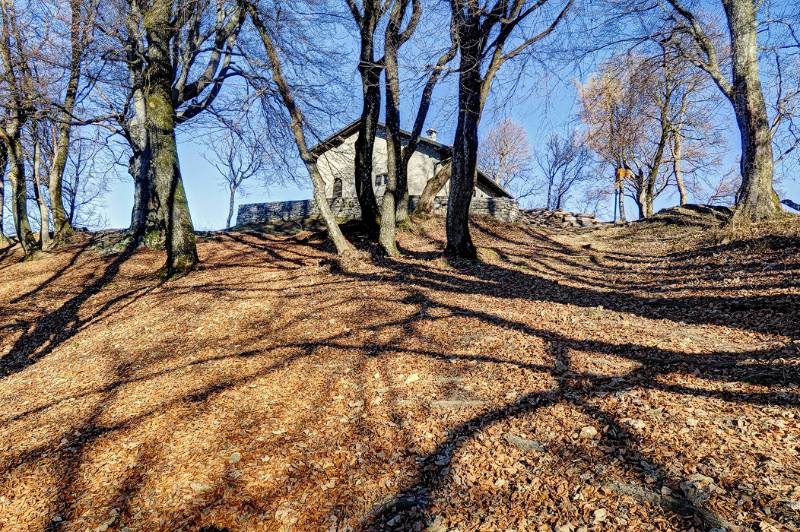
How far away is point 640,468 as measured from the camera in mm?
2508

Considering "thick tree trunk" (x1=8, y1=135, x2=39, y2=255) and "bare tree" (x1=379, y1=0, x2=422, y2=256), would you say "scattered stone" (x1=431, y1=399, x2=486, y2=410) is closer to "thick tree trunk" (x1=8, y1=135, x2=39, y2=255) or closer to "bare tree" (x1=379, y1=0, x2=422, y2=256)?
"bare tree" (x1=379, y1=0, x2=422, y2=256)

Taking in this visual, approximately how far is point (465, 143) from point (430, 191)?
23.0ft

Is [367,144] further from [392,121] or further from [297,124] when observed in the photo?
[297,124]

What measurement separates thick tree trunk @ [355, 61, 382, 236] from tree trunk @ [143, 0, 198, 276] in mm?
4735

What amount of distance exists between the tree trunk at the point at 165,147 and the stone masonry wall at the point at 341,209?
924 centimetres

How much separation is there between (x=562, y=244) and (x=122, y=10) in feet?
45.7

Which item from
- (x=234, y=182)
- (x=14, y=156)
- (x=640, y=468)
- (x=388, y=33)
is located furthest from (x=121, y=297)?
(x=234, y=182)

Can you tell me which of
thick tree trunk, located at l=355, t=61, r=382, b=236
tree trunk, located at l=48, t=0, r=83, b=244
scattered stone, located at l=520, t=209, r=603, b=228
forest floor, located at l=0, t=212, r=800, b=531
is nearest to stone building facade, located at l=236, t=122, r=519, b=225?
thick tree trunk, located at l=355, t=61, r=382, b=236

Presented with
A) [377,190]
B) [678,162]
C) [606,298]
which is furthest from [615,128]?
[606,298]

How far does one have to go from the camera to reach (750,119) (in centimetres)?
959

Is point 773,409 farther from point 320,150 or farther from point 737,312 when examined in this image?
point 320,150

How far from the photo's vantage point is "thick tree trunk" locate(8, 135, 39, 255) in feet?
38.7

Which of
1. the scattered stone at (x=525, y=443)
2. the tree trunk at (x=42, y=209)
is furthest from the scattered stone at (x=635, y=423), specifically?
the tree trunk at (x=42, y=209)

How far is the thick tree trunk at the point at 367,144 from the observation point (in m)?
11.8
